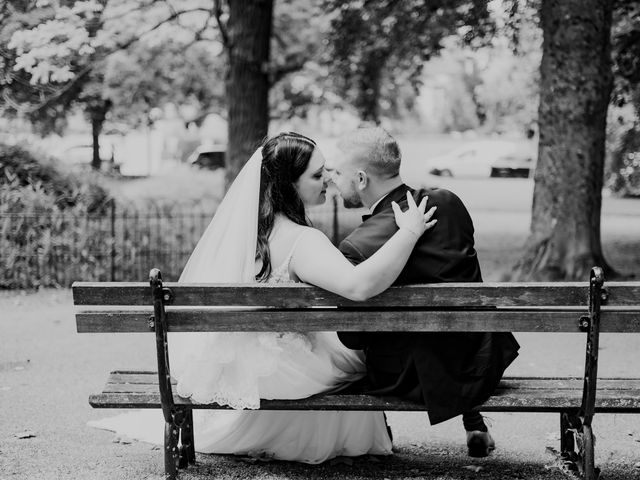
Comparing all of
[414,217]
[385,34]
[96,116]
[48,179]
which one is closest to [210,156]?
[96,116]

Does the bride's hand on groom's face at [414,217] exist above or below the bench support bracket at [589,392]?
above

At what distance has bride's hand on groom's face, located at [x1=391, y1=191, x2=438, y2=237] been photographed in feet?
12.4

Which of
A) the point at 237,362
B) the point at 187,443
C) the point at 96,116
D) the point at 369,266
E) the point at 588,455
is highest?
the point at 96,116

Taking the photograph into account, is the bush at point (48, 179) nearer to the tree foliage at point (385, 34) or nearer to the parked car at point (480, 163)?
the tree foliage at point (385, 34)

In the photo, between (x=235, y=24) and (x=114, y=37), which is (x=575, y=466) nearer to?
(x=235, y=24)

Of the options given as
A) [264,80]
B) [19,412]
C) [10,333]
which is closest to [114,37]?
[264,80]

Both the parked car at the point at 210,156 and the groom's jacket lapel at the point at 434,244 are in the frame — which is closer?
the groom's jacket lapel at the point at 434,244

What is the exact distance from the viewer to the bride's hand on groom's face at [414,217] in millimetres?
3770

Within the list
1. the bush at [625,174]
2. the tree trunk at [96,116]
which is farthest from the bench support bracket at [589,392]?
the bush at [625,174]

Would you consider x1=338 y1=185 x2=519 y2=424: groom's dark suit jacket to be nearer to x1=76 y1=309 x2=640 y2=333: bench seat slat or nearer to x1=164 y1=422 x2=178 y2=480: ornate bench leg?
x1=76 y1=309 x2=640 y2=333: bench seat slat

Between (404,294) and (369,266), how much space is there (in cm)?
22

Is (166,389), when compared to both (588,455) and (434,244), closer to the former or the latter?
(434,244)

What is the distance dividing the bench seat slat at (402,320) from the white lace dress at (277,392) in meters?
0.26

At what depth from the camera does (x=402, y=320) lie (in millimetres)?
3803
